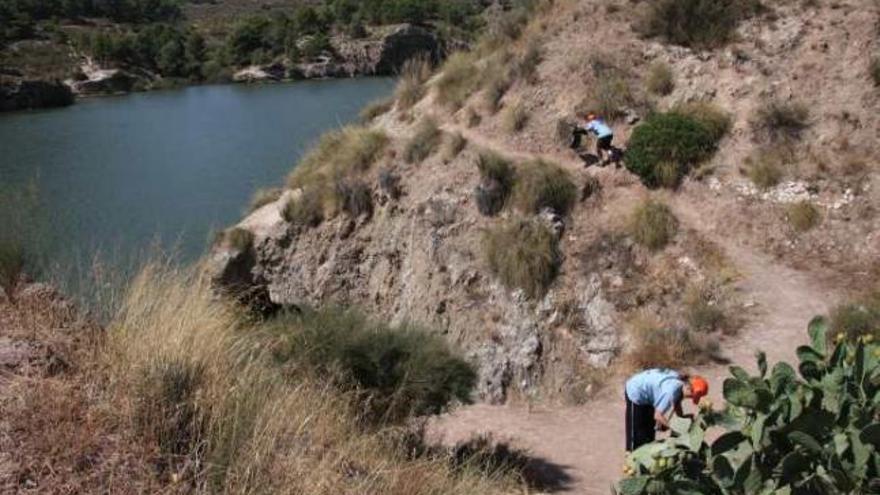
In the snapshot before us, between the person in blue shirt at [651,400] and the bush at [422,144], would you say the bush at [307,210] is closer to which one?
the bush at [422,144]

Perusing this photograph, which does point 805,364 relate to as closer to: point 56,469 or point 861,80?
point 56,469

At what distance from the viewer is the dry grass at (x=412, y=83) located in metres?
22.2

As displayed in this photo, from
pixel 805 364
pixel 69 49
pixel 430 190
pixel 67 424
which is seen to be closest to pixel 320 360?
pixel 67 424

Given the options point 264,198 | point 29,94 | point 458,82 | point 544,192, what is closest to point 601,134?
point 544,192

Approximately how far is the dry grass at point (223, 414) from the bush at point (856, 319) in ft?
24.1

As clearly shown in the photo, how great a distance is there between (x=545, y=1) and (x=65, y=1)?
96.1 m

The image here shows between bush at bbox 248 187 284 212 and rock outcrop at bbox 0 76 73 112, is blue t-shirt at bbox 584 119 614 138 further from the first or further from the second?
rock outcrop at bbox 0 76 73 112

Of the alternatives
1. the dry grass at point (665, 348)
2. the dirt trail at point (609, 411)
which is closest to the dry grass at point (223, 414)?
the dirt trail at point (609, 411)

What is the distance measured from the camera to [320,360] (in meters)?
8.20

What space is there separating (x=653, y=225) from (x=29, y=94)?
64519mm

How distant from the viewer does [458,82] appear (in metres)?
21.1

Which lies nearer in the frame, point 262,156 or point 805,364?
point 805,364

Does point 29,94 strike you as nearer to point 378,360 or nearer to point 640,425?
point 378,360

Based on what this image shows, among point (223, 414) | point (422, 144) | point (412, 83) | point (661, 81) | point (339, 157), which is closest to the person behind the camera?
point (223, 414)
